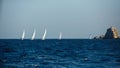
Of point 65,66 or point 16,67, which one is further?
point 65,66

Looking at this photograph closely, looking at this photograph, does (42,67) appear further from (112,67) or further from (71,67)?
(112,67)

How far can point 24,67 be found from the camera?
107 ft

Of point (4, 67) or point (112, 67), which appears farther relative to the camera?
point (112, 67)

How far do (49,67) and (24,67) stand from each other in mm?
2829

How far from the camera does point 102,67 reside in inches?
1361

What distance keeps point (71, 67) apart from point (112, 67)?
460 centimetres

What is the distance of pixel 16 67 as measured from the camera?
32.2m

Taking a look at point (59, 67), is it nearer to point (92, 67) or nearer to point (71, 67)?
point (71, 67)

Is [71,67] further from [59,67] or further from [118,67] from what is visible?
[118,67]

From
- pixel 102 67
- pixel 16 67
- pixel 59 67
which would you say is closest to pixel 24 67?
pixel 16 67

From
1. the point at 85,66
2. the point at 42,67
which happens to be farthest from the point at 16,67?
the point at 85,66

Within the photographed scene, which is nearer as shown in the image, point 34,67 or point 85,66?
point 34,67

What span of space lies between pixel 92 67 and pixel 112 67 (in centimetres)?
222

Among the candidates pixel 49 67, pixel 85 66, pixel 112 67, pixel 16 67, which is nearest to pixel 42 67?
pixel 49 67
